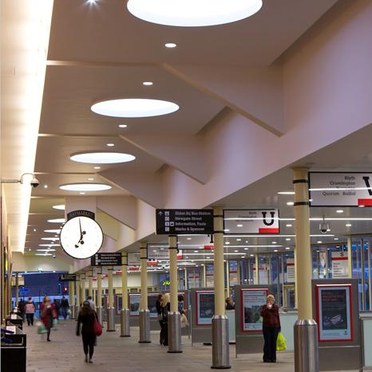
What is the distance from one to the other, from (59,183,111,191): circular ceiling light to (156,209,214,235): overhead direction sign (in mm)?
7726

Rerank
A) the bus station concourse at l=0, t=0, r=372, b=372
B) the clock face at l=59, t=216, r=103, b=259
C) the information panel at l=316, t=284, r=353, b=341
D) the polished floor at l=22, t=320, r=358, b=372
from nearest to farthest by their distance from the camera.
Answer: the bus station concourse at l=0, t=0, r=372, b=372 → the information panel at l=316, t=284, r=353, b=341 → the clock face at l=59, t=216, r=103, b=259 → the polished floor at l=22, t=320, r=358, b=372

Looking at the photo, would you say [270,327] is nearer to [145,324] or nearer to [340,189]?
[340,189]

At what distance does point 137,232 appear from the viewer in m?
31.1

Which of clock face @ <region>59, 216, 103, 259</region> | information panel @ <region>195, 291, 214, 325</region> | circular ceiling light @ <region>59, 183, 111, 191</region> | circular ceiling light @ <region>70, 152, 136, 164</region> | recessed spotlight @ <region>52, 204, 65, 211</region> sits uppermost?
circular ceiling light @ <region>70, 152, 136, 164</region>

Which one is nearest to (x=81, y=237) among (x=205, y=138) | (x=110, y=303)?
(x=205, y=138)

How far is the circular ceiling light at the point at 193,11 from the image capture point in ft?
34.9

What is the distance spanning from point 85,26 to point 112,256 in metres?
24.8

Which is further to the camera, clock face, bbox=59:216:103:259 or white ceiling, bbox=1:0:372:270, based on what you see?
clock face, bbox=59:216:103:259

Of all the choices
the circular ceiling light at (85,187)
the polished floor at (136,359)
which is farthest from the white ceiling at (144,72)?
the circular ceiling light at (85,187)

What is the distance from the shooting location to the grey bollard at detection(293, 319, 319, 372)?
13.5 meters

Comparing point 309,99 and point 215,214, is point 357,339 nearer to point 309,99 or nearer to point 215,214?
point 215,214

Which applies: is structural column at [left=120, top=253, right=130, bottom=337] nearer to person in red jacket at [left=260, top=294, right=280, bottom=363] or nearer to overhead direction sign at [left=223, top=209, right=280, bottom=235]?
person in red jacket at [left=260, top=294, right=280, bottom=363]

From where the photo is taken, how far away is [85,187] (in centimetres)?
2822

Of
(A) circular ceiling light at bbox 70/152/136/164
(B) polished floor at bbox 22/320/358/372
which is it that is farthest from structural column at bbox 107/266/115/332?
(A) circular ceiling light at bbox 70/152/136/164
